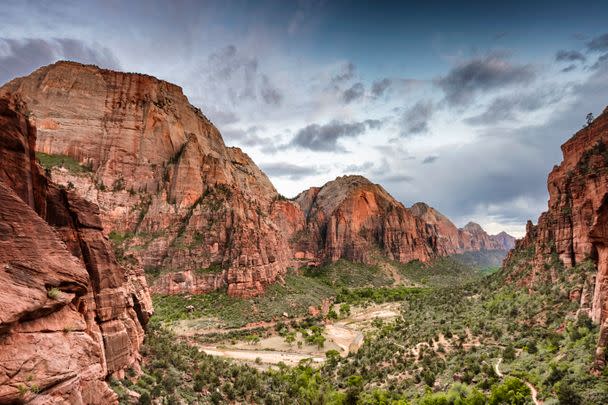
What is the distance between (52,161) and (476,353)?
10104cm

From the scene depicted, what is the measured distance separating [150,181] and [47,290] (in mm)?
97097

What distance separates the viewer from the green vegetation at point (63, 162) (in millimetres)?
88125

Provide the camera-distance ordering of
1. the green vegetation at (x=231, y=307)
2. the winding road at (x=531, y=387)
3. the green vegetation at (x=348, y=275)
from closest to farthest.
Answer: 1. the winding road at (x=531, y=387)
2. the green vegetation at (x=231, y=307)
3. the green vegetation at (x=348, y=275)

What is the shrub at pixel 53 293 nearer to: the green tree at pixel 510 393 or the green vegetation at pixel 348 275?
the green tree at pixel 510 393

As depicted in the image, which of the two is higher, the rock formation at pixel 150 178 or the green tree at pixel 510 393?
the rock formation at pixel 150 178

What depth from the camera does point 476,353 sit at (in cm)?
3903

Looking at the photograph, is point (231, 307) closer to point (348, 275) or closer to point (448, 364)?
point (448, 364)

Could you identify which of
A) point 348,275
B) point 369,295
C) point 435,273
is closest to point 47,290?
point 369,295

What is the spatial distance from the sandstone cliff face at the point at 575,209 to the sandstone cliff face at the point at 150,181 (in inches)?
2533

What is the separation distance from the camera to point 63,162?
303 feet

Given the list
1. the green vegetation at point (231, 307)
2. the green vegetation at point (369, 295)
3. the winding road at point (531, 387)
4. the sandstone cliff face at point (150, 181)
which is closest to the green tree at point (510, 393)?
the winding road at point (531, 387)

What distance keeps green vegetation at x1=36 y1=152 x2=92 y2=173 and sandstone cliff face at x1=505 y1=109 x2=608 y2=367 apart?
104 metres

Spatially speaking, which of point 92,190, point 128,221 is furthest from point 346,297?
point 92,190

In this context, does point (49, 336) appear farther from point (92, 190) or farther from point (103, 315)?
point (92, 190)
